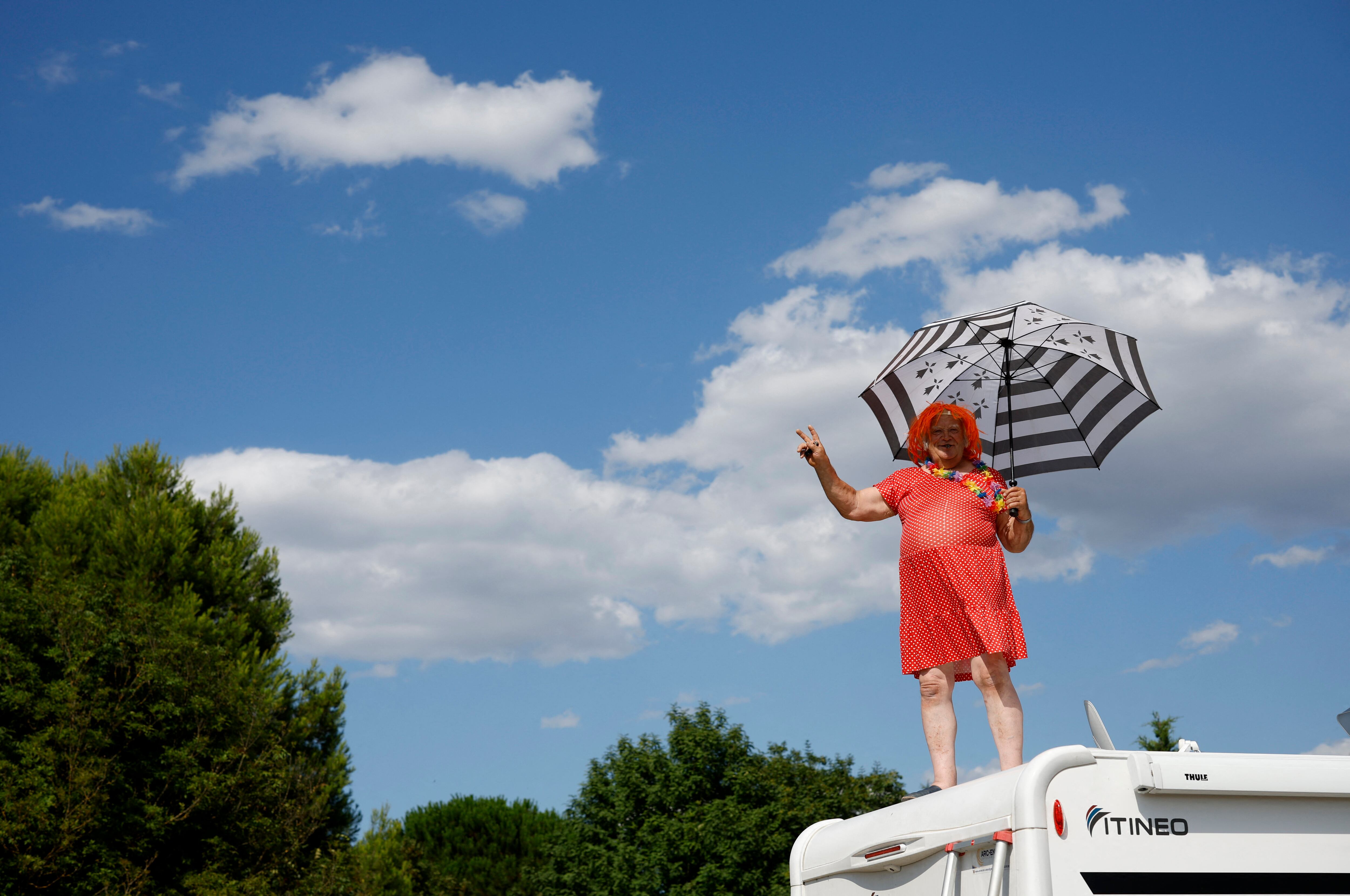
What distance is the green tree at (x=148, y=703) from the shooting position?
21.7 metres

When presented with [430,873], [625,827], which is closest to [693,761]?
[625,827]

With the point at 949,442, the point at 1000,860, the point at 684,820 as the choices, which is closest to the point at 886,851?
the point at 1000,860

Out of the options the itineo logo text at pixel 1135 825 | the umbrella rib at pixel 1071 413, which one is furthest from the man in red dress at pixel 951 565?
the itineo logo text at pixel 1135 825

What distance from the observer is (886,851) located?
13.9 feet

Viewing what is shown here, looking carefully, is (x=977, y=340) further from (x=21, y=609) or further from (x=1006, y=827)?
(x=21, y=609)

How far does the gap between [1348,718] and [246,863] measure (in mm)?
25490

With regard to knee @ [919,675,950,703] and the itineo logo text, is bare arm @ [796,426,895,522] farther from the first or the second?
the itineo logo text

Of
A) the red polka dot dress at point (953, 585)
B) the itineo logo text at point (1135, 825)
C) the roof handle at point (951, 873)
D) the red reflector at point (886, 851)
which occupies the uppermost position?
the red polka dot dress at point (953, 585)

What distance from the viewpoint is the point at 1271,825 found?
382 cm

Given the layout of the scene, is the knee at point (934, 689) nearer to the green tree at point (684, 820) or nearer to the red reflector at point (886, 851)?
the red reflector at point (886, 851)

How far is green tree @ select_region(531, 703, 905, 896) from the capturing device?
3169 centimetres

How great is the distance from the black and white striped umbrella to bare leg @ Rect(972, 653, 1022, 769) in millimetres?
1346

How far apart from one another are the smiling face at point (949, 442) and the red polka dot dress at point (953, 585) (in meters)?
0.19

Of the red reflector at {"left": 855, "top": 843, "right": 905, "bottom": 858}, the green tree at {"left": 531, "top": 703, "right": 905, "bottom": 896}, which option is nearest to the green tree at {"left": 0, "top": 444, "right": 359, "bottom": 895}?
the green tree at {"left": 531, "top": 703, "right": 905, "bottom": 896}
